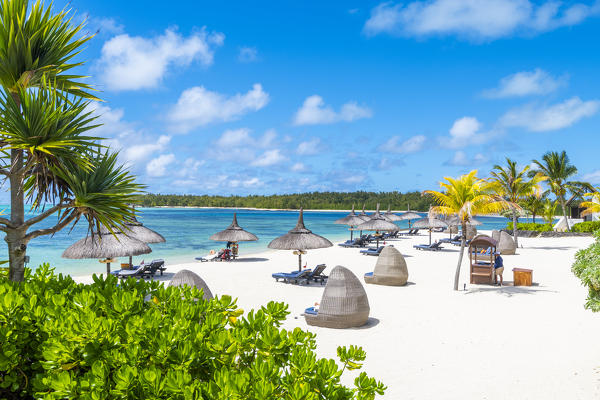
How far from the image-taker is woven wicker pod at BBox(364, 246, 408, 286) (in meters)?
14.1

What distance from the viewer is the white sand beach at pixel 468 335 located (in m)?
6.12

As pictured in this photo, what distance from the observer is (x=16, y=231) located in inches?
178

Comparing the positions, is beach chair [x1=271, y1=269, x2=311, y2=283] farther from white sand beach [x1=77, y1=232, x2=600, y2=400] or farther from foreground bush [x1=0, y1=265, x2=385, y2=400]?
foreground bush [x1=0, y1=265, x2=385, y2=400]

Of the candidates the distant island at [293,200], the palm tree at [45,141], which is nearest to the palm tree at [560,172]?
the palm tree at [45,141]

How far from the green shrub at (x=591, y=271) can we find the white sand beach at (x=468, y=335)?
1.28 m

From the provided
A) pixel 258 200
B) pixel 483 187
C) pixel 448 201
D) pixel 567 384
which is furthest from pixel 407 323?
pixel 258 200

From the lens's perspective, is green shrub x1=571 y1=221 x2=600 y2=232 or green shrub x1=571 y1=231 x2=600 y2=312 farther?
green shrub x1=571 y1=221 x2=600 y2=232

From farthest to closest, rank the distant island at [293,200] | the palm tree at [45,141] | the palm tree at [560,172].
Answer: the distant island at [293,200] < the palm tree at [560,172] < the palm tree at [45,141]

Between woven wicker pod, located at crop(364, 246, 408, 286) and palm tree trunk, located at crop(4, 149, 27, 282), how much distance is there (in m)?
11.5

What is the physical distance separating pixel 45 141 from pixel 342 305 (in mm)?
6733

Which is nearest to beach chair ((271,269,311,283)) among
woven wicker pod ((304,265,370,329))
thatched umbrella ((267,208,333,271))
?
thatched umbrella ((267,208,333,271))

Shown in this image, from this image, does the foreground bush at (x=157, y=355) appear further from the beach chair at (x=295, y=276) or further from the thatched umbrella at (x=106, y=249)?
the beach chair at (x=295, y=276)

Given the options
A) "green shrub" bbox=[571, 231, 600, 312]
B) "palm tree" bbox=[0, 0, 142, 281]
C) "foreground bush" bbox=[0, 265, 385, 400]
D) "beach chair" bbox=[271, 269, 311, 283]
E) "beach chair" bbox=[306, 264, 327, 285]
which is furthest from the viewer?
"beach chair" bbox=[306, 264, 327, 285]

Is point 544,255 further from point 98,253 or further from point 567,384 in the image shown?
point 98,253
